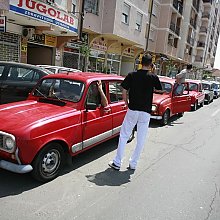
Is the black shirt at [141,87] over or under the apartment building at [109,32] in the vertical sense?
under

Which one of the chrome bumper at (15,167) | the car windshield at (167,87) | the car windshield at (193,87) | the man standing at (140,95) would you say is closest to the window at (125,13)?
the car windshield at (193,87)

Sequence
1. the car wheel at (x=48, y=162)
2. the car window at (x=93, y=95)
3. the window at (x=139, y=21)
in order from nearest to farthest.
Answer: the car wheel at (x=48, y=162) → the car window at (x=93, y=95) → the window at (x=139, y=21)

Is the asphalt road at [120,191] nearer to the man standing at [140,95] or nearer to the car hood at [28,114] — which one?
the man standing at [140,95]

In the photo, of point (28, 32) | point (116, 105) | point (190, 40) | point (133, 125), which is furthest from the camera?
point (190, 40)

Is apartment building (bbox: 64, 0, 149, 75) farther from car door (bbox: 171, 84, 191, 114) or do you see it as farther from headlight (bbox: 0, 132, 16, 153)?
headlight (bbox: 0, 132, 16, 153)

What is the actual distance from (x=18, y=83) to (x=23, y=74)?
1.03 feet

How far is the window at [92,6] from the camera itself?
53.3ft

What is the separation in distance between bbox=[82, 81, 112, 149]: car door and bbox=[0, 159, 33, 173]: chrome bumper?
47.7 inches

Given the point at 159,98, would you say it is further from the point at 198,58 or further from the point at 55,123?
the point at 198,58

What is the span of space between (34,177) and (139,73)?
2337 millimetres

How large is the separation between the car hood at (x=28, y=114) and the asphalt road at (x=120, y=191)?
894 millimetres

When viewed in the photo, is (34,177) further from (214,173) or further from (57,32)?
(57,32)

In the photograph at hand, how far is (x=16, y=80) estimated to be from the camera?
7.06 m

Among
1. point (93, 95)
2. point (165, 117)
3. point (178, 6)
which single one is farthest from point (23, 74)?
point (178, 6)
